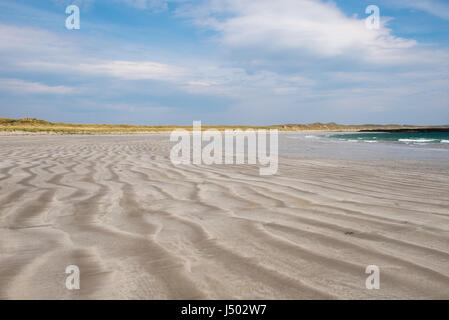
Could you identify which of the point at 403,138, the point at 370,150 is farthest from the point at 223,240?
the point at 403,138

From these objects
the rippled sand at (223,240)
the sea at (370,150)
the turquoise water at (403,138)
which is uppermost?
the turquoise water at (403,138)

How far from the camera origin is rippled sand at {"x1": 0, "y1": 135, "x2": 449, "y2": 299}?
151 centimetres

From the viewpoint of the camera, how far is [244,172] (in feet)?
18.2

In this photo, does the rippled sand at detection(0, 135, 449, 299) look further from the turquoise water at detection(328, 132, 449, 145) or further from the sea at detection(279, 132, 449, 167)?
the turquoise water at detection(328, 132, 449, 145)

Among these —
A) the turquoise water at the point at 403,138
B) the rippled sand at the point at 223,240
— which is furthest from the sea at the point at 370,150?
the rippled sand at the point at 223,240

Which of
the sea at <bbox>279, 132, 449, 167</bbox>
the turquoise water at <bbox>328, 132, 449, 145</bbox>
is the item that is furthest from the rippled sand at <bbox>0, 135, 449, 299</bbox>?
the turquoise water at <bbox>328, 132, 449, 145</bbox>

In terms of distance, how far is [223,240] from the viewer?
7.04 feet

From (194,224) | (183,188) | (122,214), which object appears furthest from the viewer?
(183,188)

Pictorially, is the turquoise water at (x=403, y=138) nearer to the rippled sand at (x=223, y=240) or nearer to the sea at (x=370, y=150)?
the sea at (x=370, y=150)

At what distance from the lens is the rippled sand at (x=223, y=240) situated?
4.95ft

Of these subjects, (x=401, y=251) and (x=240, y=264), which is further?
(x=401, y=251)
